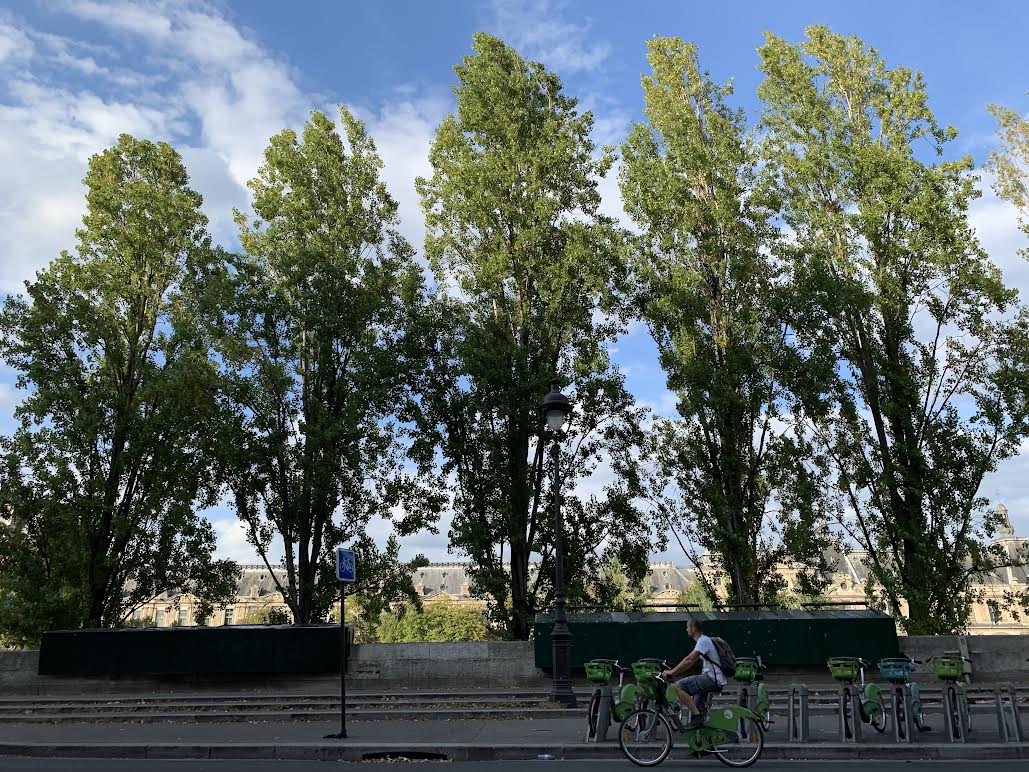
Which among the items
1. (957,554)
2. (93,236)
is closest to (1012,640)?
(957,554)

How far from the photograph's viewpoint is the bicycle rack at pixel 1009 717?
9602mm

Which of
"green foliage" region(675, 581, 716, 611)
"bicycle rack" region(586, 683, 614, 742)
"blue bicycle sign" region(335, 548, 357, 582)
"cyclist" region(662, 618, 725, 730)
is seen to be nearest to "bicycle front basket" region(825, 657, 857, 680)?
"cyclist" region(662, 618, 725, 730)

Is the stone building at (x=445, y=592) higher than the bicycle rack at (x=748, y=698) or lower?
lower

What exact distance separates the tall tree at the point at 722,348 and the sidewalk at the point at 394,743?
10.4 meters

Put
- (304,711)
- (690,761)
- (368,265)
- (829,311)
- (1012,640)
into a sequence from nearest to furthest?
(690,761)
(304,711)
(1012,640)
(829,311)
(368,265)

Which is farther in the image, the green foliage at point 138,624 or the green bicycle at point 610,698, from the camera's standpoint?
the green foliage at point 138,624

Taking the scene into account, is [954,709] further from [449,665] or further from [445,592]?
[445,592]

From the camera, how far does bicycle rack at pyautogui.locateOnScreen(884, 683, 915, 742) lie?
9.84 meters

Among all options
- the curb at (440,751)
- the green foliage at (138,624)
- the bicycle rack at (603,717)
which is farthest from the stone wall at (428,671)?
the bicycle rack at (603,717)

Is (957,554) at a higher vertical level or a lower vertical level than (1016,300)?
lower

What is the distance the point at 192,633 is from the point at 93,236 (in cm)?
1540

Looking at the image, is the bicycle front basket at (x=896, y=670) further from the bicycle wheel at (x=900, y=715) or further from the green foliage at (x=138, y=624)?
the green foliage at (x=138, y=624)

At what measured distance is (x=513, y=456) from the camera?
2303cm

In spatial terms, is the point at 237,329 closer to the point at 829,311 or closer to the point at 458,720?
the point at 458,720
